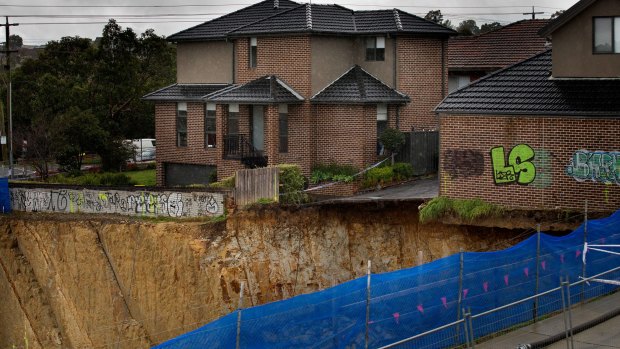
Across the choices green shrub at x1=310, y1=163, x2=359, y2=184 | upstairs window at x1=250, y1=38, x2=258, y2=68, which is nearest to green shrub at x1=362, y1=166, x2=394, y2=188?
green shrub at x1=310, y1=163, x2=359, y2=184

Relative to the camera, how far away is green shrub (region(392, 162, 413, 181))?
40.1m

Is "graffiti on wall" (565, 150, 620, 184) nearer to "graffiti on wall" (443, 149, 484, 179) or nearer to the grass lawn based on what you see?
"graffiti on wall" (443, 149, 484, 179)

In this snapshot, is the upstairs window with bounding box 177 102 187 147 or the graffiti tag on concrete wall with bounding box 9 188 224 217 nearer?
the graffiti tag on concrete wall with bounding box 9 188 224 217

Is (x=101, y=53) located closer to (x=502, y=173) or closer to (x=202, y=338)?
(x=502, y=173)

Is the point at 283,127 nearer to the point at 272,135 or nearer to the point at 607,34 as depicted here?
the point at 272,135

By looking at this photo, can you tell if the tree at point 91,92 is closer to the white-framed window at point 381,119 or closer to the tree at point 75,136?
the tree at point 75,136

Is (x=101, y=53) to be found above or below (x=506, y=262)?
above

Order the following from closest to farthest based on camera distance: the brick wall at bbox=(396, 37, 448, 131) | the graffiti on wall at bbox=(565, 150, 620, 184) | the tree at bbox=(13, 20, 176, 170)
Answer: the graffiti on wall at bbox=(565, 150, 620, 184)
the brick wall at bbox=(396, 37, 448, 131)
the tree at bbox=(13, 20, 176, 170)

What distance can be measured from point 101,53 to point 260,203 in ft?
83.1

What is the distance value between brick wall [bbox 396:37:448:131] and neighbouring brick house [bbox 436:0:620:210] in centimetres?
1241

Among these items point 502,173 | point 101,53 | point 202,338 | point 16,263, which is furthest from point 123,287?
point 101,53

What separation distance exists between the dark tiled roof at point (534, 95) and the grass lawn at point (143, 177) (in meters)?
20.6

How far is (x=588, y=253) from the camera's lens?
2353 centimetres

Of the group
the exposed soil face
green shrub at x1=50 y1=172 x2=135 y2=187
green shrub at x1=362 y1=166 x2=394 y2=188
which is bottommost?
the exposed soil face
